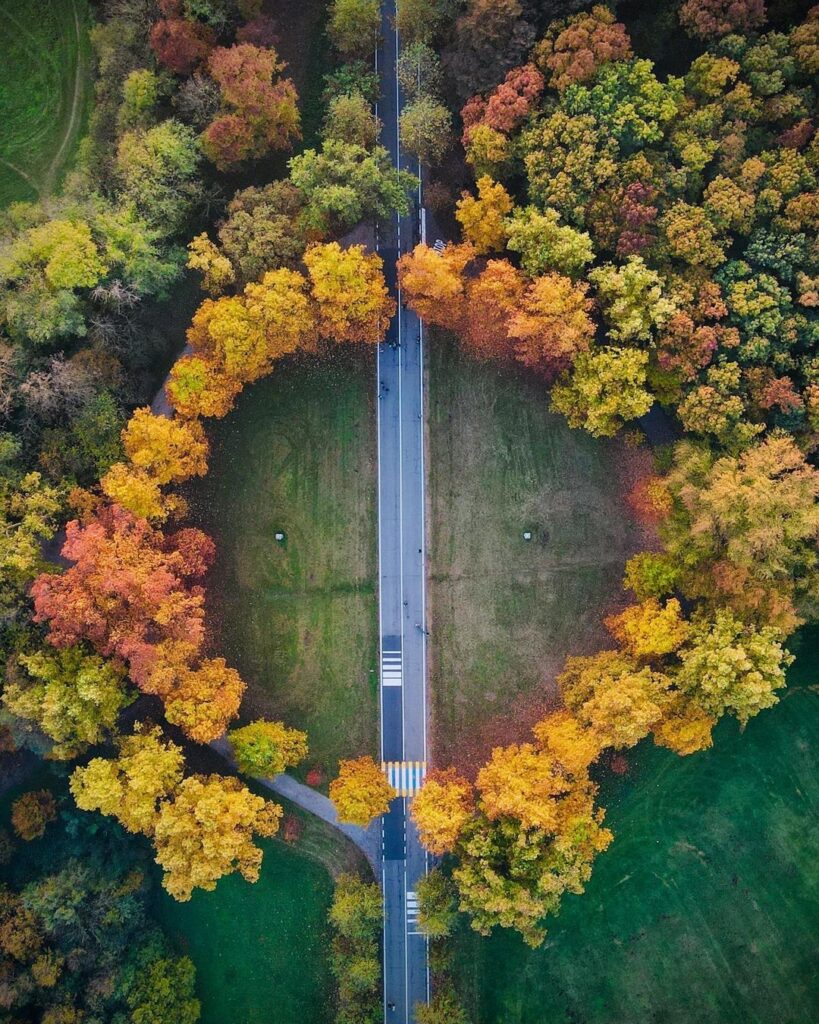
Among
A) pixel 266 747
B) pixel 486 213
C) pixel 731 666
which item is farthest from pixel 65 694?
pixel 731 666

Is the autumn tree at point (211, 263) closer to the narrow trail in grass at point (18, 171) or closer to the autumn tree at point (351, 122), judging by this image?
the autumn tree at point (351, 122)

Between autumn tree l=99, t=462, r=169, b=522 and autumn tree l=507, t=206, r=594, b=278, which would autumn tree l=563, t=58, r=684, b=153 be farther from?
autumn tree l=99, t=462, r=169, b=522

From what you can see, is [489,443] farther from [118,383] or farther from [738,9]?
[738,9]

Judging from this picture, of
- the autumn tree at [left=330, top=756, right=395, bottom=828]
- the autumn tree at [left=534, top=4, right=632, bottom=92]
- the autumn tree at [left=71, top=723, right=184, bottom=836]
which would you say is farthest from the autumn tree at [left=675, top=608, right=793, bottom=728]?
the autumn tree at [left=534, top=4, right=632, bottom=92]

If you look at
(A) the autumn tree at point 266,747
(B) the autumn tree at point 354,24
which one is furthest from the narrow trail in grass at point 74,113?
(A) the autumn tree at point 266,747

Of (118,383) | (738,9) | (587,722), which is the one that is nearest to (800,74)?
(738,9)
